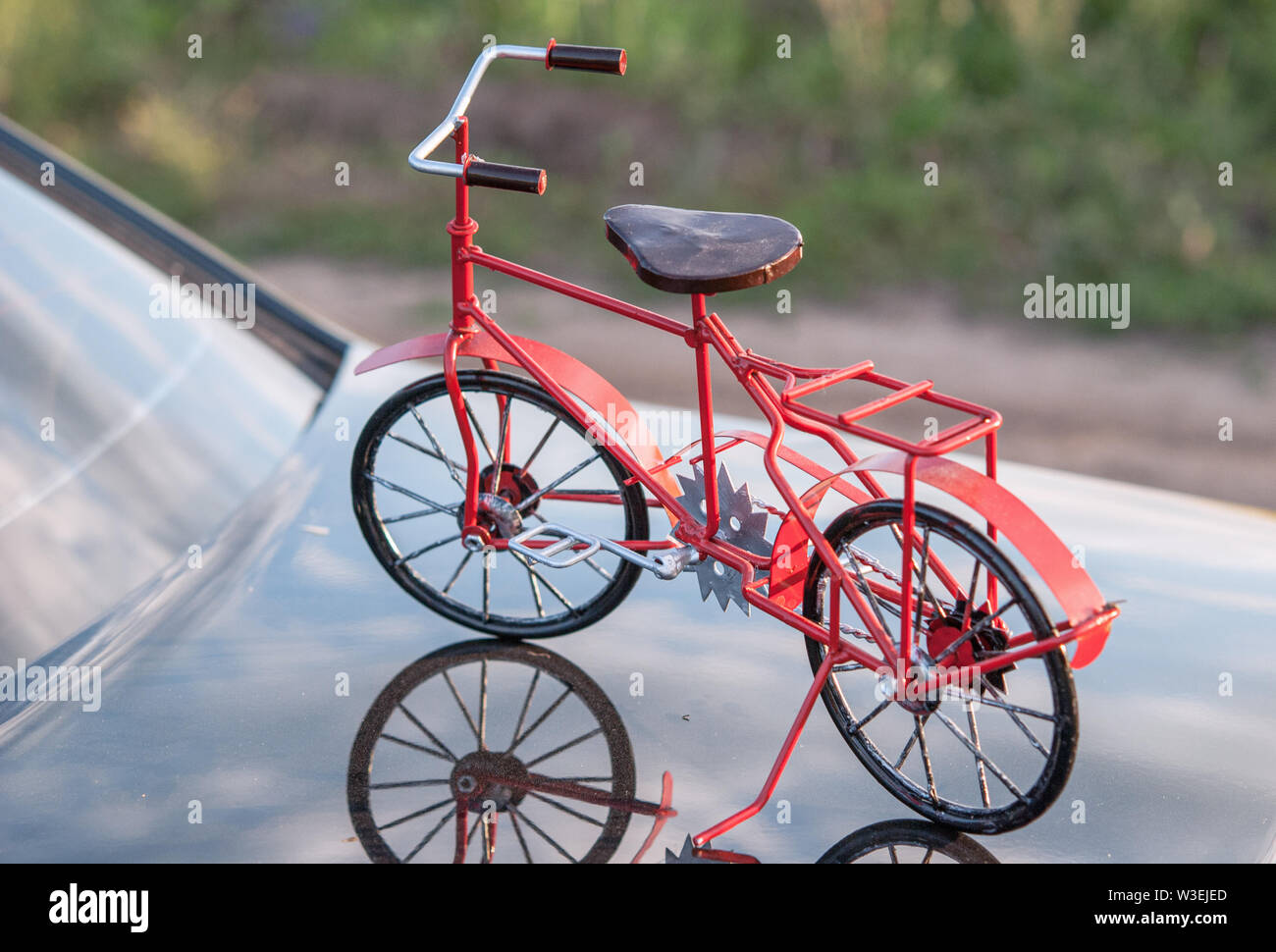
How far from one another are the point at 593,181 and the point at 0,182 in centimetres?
654

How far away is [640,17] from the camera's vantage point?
29.7ft

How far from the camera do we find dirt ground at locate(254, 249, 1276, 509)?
6.14 m

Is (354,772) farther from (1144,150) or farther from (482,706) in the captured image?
(1144,150)

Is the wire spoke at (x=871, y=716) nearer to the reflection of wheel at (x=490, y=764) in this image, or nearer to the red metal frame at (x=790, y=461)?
the red metal frame at (x=790, y=461)

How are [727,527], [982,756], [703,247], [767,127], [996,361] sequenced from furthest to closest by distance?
[767,127] < [996,361] < [727,527] < [703,247] < [982,756]

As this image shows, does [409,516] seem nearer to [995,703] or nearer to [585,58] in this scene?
[585,58]

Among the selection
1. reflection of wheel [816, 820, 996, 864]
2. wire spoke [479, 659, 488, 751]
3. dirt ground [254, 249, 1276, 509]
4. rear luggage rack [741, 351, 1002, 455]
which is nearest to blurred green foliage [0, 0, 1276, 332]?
dirt ground [254, 249, 1276, 509]

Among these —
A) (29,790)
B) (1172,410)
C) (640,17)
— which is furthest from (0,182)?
(640,17)

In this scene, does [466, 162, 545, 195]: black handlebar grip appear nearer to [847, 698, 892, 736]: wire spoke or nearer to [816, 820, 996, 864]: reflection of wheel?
[847, 698, 892, 736]: wire spoke

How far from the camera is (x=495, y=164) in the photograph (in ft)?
6.70

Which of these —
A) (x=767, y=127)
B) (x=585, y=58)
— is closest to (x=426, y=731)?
(x=585, y=58)

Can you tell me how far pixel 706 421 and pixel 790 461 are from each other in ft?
0.56

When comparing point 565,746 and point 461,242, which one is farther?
point 461,242

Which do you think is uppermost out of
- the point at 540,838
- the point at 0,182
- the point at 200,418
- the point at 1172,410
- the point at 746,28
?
the point at 746,28
